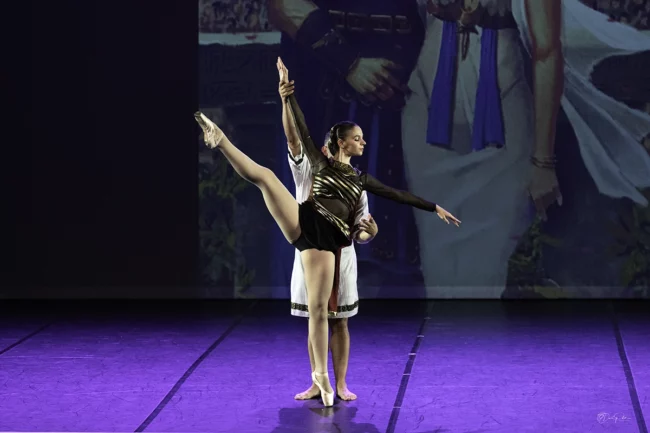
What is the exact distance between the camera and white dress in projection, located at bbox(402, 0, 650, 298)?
26.5 ft

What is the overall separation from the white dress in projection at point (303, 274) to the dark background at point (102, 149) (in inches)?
135

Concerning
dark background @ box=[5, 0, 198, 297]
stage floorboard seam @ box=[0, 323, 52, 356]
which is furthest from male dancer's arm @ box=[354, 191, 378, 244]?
dark background @ box=[5, 0, 198, 297]

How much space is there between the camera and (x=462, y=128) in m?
8.16

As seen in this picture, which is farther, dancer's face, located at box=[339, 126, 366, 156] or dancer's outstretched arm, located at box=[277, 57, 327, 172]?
dancer's face, located at box=[339, 126, 366, 156]

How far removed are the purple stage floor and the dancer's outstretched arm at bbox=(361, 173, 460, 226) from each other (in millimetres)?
875

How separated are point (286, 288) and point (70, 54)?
2400 mm

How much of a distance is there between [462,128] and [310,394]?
359 cm

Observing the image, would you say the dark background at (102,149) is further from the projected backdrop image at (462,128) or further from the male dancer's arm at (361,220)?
the male dancer's arm at (361,220)

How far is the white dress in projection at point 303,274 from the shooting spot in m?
4.93

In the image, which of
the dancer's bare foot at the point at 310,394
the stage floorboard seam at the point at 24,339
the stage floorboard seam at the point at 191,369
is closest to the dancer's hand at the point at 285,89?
the dancer's bare foot at the point at 310,394

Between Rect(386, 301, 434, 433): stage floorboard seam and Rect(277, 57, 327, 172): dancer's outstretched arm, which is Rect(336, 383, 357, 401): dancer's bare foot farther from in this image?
Rect(277, 57, 327, 172): dancer's outstretched arm

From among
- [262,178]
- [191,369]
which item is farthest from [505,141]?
[262,178]

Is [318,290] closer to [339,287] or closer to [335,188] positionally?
[339,287]

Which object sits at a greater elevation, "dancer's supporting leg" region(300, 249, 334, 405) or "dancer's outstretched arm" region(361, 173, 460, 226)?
"dancer's outstretched arm" region(361, 173, 460, 226)
